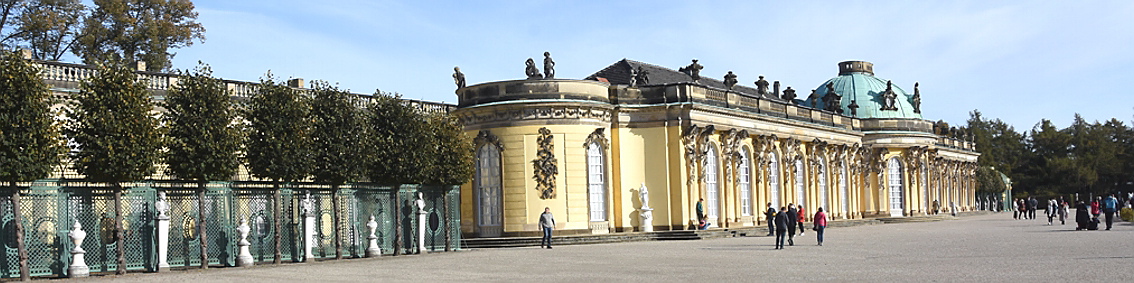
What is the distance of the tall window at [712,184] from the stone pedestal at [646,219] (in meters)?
2.91

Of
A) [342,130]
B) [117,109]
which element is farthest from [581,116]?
[117,109]

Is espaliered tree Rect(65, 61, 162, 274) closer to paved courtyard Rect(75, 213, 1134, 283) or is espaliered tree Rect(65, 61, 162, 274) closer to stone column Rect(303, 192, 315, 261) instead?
paved courtyard Rect(75, 213, 1134, 283)

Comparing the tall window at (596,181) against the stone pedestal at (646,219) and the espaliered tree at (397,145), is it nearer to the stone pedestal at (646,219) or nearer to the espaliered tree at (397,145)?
the stone pedestal at (646,219)

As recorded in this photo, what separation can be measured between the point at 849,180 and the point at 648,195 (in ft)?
67.5

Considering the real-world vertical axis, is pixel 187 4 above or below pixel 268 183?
above

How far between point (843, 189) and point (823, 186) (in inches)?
153

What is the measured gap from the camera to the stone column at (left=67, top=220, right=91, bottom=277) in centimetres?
2234

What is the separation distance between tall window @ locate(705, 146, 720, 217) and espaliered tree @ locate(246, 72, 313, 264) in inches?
779

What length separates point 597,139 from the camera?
41.4 metres

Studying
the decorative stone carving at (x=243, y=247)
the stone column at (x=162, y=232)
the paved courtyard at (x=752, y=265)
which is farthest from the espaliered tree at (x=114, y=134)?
the decorative stone carving at (x=243, y=247)

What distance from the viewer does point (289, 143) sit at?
27750 mm

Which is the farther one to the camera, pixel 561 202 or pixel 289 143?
pixel 561 202

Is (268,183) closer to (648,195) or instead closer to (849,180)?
(648,195)

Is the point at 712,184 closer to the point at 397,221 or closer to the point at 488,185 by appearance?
the point at 488,185
